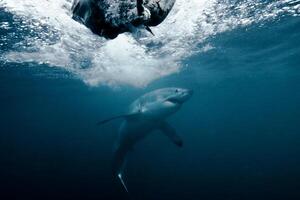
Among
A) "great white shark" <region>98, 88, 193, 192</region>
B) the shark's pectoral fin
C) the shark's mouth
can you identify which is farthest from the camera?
the shark's pectoral fin

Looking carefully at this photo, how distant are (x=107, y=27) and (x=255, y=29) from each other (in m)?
17.9

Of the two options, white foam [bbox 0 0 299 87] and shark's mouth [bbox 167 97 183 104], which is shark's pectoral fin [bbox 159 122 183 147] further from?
white foam [bbox 0 0 299 87]

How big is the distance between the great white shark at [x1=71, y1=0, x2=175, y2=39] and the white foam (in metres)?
7.00

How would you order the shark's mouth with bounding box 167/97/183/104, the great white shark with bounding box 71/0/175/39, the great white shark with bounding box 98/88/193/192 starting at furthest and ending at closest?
1. the great white shark with bounding box 98/88/193/192
2. the shark's mouth with bounding box 167/97/183/104
3. the great white shark with bounding box 71/0/175/39

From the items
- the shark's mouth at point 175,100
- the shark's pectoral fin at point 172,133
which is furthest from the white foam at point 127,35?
the shark's pectoral fin at point 172,133

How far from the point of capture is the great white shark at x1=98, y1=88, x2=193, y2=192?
47.1 ft

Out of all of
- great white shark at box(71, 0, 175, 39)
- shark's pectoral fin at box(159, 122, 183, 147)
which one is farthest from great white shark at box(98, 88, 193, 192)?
great white shark at box(71, 0, 175, 39)

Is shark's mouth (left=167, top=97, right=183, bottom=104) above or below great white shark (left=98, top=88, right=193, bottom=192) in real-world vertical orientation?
above

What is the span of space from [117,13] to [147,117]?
1225 cm

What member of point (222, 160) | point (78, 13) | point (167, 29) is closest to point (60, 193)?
point (167, 29)

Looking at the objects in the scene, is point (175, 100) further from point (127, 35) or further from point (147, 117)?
point (127, 35)

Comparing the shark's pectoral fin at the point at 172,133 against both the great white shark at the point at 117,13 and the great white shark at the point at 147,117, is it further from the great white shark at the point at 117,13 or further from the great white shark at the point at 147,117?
the great white shark at the point at 117,13

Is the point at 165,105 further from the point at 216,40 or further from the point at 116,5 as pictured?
the point at 116,5

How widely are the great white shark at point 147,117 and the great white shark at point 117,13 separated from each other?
1027 centimetres
